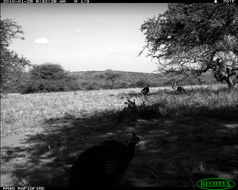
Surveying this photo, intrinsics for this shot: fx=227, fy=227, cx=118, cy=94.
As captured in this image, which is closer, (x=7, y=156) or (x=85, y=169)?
(x=85, y=169)

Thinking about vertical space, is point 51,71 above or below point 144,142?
above

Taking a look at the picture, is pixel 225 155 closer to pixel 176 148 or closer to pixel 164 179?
pixel 176 148

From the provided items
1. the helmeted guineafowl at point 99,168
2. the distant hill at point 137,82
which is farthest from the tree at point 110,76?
the helmeted guineafowl at point 99,168

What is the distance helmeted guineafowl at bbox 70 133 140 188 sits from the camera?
117 inches

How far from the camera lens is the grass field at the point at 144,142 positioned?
12.5 feet

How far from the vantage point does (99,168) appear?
9.82 feet

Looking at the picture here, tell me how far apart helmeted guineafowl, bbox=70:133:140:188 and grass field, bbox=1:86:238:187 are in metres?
0.45

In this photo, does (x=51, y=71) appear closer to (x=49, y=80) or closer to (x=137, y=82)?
(x=49, y=80)

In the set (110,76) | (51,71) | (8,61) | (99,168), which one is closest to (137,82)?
(51,71)

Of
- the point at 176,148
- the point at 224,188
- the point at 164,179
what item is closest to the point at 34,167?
the point at 164,179

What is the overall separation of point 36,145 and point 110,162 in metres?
3.61

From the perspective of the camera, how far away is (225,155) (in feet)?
14.9

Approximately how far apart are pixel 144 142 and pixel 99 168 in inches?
117

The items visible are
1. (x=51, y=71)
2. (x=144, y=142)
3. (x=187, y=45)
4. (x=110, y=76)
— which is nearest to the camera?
(x=144, y=142)
